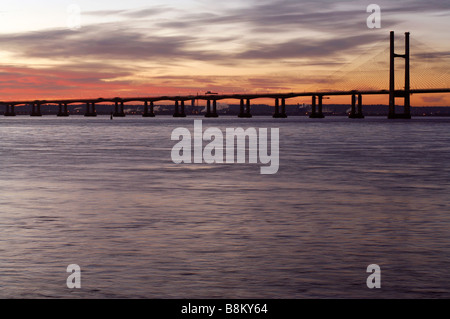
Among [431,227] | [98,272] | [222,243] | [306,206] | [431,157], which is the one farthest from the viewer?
[431,157]

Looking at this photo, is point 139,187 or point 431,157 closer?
point 139,187

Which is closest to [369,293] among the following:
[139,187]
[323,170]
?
[139,187]

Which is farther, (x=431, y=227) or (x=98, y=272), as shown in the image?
(x=431, y=227)

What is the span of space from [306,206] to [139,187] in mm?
5660

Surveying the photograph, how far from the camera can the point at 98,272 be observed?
9039mm
